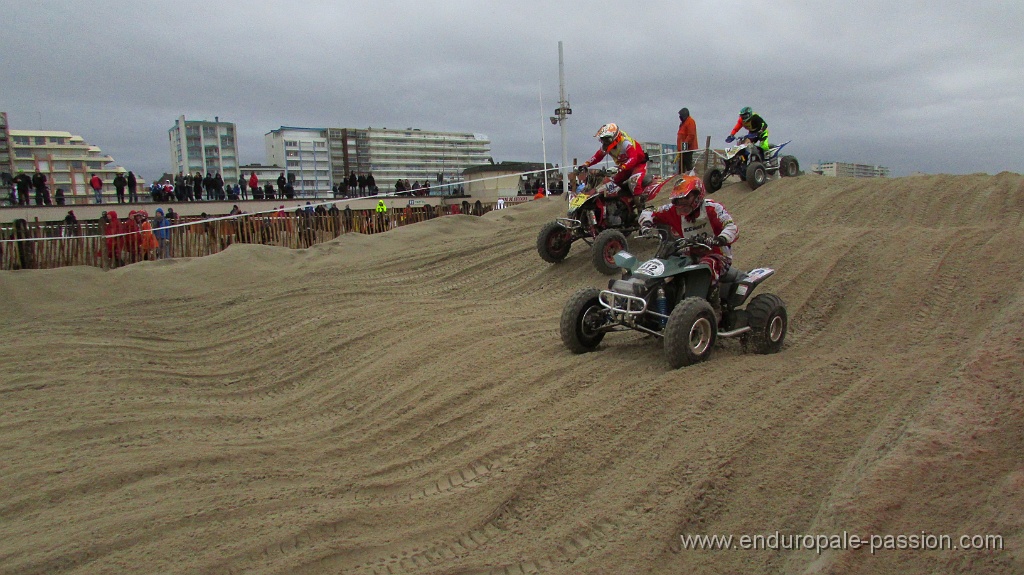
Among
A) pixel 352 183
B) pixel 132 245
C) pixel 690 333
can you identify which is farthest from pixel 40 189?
pixel 690 333

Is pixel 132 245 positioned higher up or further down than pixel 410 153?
further down

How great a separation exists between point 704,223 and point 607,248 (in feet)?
9.74

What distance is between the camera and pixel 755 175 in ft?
43.4

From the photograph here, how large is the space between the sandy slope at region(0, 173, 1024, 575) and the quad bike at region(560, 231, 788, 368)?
0.25 meters

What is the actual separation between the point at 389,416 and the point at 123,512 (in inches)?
74.5

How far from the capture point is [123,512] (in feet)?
11.7

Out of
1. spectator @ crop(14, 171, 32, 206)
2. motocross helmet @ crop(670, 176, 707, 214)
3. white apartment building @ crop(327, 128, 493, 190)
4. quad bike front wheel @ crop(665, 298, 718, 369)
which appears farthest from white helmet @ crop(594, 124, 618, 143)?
white apartment building @ crop(327, 128, 493, 190)

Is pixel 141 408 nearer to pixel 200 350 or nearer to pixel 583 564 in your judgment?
pixel 200 350

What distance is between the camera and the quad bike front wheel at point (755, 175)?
1317cm

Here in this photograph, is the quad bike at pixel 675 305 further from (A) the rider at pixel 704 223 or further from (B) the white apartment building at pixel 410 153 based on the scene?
(B) the white apartment building at pixel 410 153

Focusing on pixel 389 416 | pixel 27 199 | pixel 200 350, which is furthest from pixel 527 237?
pixel 27 199

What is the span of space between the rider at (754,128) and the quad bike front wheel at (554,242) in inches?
210

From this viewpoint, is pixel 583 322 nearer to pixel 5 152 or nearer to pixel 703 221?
pixel 703 221

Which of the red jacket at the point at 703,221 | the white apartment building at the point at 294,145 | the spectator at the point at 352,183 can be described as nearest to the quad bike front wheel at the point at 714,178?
the red jacket at the point at 703,221
